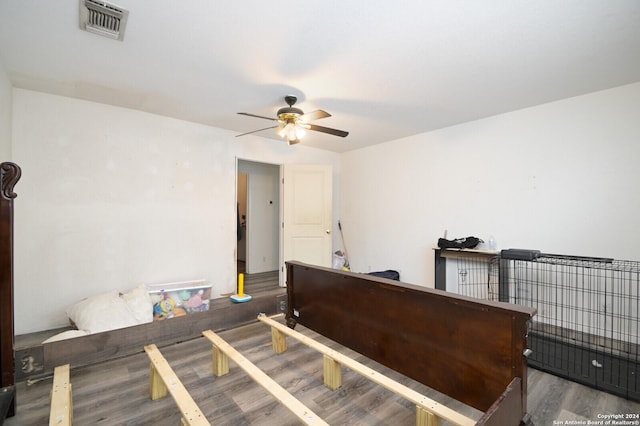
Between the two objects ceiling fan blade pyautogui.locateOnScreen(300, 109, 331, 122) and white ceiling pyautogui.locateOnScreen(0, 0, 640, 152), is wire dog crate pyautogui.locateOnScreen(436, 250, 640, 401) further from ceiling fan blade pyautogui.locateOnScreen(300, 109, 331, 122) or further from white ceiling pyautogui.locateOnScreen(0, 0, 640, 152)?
ceiling fan blade pyautogui.locateOnScreen(300, 109, 331, 122)

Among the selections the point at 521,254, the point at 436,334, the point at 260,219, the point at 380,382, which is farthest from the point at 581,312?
the point at 260,219

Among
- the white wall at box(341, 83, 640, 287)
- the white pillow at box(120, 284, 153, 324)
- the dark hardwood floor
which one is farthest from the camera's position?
the white pillow at box(120, 284, 153, 324)

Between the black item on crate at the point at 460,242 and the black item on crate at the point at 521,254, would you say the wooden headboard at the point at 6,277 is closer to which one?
the black item on crate at the point at 521,254

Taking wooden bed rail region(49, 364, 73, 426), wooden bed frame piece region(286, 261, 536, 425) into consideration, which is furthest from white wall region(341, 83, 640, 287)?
wooden bed rail region(49, 364, 73, 426)

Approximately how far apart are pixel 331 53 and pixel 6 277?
9.23 feet

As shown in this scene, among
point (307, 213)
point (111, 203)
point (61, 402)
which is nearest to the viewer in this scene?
point (61, 402)

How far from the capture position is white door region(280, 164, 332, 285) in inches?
195

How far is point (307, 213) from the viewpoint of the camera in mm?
5074

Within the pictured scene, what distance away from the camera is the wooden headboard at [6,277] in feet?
6.06

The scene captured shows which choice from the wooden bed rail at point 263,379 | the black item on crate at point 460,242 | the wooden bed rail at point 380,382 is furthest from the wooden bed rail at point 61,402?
the black item on crate at point 460,242

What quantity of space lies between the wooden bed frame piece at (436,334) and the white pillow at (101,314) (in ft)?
6.50

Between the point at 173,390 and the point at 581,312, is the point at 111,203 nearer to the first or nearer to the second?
the point at 173,390

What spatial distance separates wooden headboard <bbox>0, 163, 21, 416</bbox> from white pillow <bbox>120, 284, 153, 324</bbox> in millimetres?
1111

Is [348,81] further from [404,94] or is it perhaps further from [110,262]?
[110,262]
